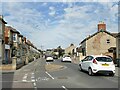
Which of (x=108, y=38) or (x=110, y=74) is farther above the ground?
(x=108, y=38)

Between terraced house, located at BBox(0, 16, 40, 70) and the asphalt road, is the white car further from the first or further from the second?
terraced house, located at BBox(0, 16, 40, 70)

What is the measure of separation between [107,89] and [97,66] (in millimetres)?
6929

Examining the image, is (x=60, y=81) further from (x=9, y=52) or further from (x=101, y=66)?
(x=9, y=52)

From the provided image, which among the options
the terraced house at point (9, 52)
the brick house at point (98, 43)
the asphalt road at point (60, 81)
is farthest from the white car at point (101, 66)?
the brick house at point (98, 43)

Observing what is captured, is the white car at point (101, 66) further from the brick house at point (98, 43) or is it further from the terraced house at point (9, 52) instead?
the brick house at point (98, 43)

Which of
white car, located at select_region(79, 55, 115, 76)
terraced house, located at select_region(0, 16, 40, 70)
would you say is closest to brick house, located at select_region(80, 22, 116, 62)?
terraced house, located at select_region(0, 16, 40, 70)

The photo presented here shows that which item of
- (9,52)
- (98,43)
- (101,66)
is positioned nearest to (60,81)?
(101,66)

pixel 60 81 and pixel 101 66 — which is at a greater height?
pixel 101 66

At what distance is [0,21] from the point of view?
37125 mm

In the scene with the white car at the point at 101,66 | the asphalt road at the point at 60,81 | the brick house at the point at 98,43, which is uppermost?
the brick house at the point at 98,43

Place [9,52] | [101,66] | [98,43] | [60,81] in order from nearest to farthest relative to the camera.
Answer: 1. [60,81]
2. [101,66]
3. [9,52]
4. [98,43]

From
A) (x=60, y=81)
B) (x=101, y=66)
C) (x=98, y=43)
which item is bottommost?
(x=60, y=81)

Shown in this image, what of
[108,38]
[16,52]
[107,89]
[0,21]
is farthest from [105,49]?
[107,89]

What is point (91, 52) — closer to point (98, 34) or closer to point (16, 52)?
point (98, 34)
